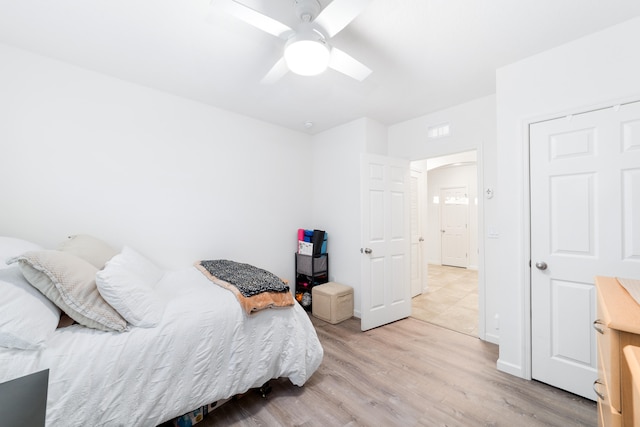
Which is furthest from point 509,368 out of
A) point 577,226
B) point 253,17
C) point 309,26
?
point 253,17

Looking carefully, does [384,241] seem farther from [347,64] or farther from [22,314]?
[22,314]

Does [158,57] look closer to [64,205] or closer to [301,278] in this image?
[64,205]

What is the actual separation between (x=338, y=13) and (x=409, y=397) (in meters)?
2.54

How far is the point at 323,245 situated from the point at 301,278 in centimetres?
61

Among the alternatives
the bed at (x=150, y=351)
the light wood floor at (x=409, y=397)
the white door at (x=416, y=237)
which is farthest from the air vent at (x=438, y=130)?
the bed at (x=150, y=351)

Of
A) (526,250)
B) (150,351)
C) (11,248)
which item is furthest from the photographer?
(526,250)

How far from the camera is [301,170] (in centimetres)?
391

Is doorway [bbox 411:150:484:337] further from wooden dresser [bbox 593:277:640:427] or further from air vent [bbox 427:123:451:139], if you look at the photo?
wooden dresser [bbox 593:277:640:427]

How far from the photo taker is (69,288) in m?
1.33

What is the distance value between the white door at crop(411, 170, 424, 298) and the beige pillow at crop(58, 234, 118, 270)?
3.95m

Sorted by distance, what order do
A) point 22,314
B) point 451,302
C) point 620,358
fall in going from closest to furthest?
point 620,358 → point 22,314 → point 451,302

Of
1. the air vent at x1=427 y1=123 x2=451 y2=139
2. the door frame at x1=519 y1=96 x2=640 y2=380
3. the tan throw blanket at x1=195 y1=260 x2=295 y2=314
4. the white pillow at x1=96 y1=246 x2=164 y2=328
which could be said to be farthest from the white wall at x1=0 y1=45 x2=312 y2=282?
the door frame at x1=519 y1=96 x2=640 y2=380

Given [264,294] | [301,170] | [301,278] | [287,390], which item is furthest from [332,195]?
[287,390]

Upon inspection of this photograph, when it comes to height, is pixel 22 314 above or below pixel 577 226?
below
